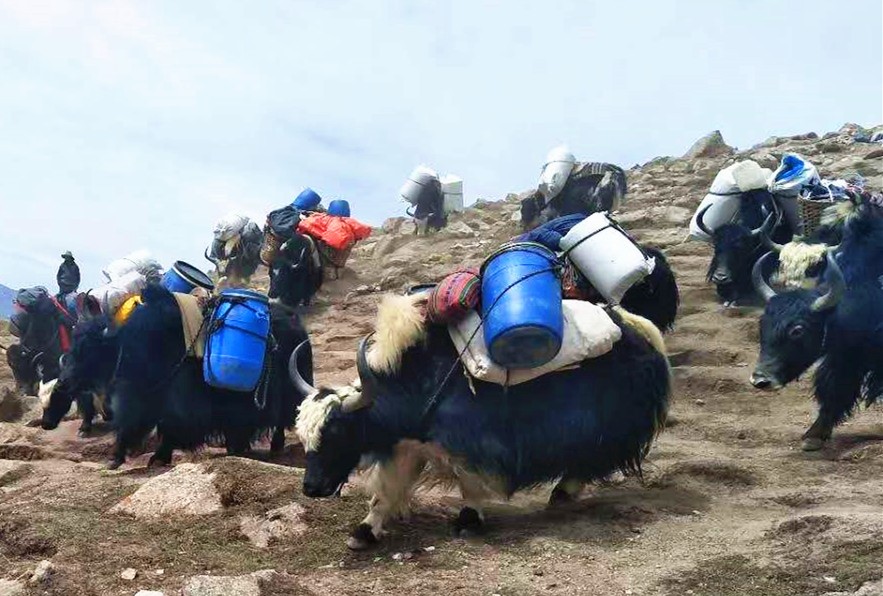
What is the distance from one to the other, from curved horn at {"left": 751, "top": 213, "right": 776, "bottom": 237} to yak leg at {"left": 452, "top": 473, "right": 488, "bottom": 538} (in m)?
4.40

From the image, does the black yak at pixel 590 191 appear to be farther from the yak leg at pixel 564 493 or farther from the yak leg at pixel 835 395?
the yak leg at pixel 564 493

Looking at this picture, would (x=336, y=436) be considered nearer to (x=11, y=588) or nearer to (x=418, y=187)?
(x=11, y=588)

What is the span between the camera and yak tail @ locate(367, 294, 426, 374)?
3434 mm

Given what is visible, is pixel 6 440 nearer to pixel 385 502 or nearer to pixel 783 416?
pixel 385 502

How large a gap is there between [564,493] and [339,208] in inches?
362

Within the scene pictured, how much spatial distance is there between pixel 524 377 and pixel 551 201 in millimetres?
6547

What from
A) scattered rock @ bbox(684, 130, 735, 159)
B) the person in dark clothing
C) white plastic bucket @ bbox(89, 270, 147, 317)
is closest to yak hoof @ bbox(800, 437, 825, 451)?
white plastic bucket @ bbox(89, 270, 147, 317)

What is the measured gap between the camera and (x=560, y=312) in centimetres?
324

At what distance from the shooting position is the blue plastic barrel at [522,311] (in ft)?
10.3

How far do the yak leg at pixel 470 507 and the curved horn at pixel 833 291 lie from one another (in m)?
2.18

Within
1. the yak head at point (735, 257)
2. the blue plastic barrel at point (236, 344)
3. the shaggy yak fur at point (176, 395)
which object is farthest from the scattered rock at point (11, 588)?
the yak head at point (735, 257)

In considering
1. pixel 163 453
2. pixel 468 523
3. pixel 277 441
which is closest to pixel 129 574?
pixel 468 523

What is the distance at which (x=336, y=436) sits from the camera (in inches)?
135

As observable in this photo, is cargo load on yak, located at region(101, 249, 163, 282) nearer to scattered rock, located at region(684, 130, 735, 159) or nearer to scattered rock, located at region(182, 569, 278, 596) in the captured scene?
scattered rock, located at region(182, 569, 278, 596)
